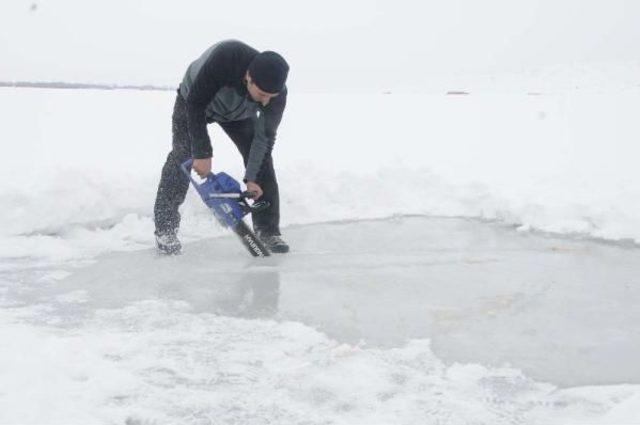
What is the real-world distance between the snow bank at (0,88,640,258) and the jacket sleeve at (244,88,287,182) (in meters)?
0.84

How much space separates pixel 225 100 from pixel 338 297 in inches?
55.6

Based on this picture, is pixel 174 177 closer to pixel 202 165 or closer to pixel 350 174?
pixel 202 165

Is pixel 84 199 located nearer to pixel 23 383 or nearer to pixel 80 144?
pixel 23 383

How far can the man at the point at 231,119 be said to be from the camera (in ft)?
12.3

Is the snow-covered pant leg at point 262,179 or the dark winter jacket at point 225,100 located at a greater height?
the dark winter jacket at point 225,100

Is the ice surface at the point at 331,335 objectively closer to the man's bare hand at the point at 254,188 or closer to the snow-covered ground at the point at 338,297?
the snow-covered ground at the point at 338,297

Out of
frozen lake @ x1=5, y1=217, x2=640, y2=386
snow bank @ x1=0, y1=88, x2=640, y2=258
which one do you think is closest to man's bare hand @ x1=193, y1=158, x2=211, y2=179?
frozen lake @ x1=5, y1=217, x2=640, y2=386

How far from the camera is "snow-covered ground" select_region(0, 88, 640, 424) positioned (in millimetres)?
2258

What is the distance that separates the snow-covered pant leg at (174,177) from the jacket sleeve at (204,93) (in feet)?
0.76

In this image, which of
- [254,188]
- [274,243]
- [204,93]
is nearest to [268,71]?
[204,93]

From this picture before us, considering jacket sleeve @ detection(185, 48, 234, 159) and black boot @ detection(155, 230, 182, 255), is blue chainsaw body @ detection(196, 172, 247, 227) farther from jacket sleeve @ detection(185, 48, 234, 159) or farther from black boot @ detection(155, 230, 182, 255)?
black boot @ detection(155, 230, 182, 255)

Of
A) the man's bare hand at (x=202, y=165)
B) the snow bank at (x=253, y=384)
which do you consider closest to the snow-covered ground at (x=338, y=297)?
the snow bank at (x=253, y=384)

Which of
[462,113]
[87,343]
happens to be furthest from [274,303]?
[462,113]

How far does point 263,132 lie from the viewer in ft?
13.8
